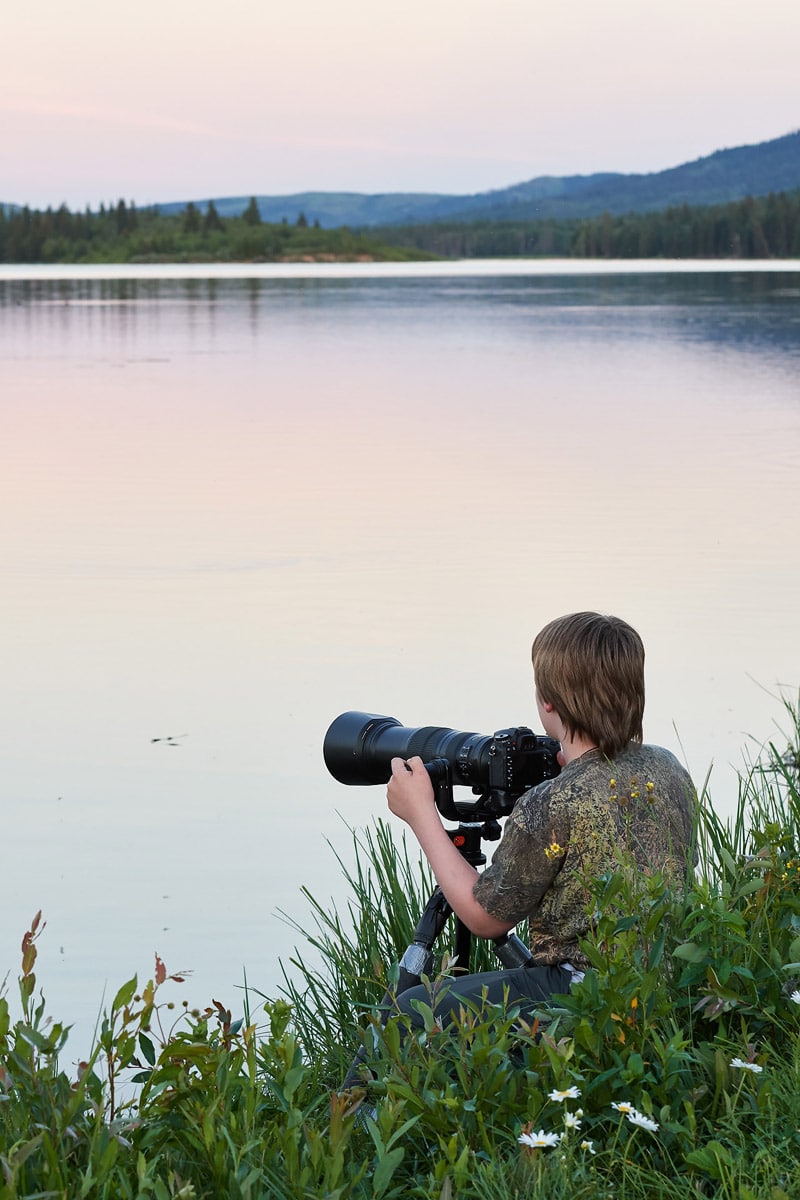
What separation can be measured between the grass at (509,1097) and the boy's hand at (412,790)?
275 millimetres

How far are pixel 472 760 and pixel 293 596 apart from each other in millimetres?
6000

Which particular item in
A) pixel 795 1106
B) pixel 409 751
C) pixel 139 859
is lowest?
pixel 139 859

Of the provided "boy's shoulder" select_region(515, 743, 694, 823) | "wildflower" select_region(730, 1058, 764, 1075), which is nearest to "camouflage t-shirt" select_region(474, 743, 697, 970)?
"boy's shoulder" select_region(515, 743, 694, 823)

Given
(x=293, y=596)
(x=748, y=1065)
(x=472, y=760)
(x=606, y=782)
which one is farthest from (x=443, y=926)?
(x=293, y=596)

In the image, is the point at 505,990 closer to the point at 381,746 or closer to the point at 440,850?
the point at 440,850

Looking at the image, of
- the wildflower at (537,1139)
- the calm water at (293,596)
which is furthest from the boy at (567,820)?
the calm water at (293,596)

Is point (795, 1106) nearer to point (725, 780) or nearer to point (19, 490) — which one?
point (725, 780)

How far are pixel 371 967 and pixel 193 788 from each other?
7.67ft

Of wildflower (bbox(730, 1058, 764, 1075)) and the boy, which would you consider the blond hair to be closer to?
the boy

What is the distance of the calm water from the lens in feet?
17.5

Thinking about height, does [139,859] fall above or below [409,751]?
below

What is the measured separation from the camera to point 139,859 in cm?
540

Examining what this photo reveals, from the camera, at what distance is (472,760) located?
9.77ft

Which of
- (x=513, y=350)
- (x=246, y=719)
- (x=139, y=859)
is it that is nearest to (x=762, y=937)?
(x=139, y=859)
